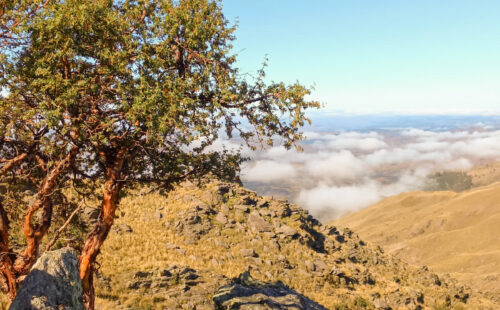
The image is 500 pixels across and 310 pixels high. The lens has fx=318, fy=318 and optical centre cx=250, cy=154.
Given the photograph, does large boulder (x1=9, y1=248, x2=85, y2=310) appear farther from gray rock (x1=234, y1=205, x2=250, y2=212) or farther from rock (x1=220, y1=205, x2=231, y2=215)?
gray rock (x1=234, y1=205, x2=250, y2=212)

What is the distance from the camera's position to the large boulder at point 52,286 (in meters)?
7.91

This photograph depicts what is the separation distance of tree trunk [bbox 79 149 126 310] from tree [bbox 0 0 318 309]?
0.13 feet

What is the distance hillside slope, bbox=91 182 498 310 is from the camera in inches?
829

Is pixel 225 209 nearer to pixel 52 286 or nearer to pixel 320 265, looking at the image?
pixel 320 265

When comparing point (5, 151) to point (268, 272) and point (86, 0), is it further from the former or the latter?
point (268, 272)

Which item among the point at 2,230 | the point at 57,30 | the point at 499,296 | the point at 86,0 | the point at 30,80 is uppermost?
the point at 86,0

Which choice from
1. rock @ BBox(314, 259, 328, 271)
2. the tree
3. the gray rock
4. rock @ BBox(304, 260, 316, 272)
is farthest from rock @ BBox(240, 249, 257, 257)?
the tree

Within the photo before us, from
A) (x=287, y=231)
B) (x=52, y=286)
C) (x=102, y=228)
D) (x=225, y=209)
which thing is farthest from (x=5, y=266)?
(x=287, y=231)

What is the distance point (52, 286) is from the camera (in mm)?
8375

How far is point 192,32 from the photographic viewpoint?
34.9 feet

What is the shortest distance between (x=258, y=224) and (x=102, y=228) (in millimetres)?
30469

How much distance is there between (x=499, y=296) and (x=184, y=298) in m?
88.1

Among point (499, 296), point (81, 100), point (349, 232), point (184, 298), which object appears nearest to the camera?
point (81, 100)

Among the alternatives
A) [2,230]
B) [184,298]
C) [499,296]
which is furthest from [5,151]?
[499,296]
